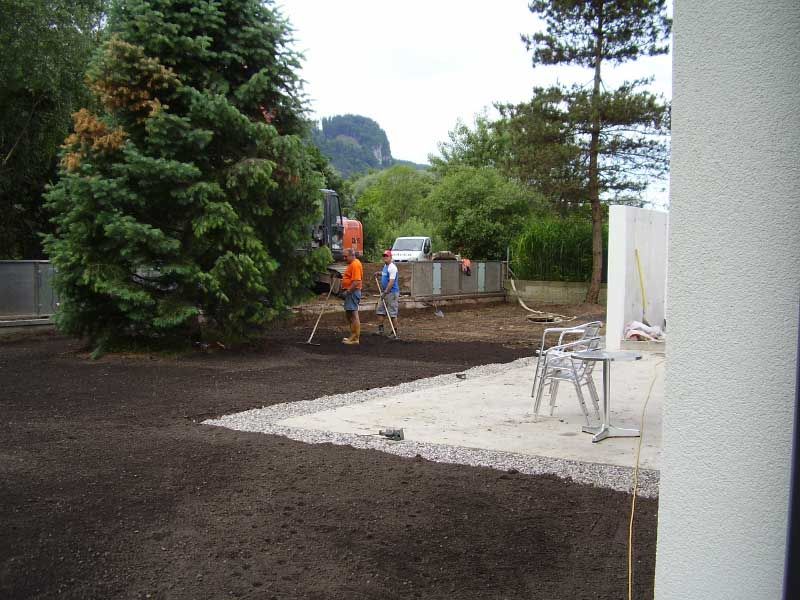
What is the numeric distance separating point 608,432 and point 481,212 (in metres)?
27.1

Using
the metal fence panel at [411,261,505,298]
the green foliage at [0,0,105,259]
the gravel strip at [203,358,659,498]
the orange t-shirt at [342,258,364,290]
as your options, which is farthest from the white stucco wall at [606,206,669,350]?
the green foliage at [0,0,105,259]

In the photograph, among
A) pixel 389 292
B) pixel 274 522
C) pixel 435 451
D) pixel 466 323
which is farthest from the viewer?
pixel 466 323

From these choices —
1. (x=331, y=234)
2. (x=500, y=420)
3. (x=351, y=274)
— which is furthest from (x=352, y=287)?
(x=331, y=234)

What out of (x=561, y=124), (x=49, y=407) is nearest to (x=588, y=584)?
(x=49, y=407)

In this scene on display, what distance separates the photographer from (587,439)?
7.00m

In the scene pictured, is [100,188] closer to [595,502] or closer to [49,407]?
[49,407]

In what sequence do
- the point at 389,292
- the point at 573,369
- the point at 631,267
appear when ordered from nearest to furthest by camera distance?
the point at 573,369 → the point at 631,267 → the point at 389,292

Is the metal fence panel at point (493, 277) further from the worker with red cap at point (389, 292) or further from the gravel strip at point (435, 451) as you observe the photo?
the gravel strip at point (435, 451)

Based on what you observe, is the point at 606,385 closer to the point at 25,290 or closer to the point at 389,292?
the point at 389,292

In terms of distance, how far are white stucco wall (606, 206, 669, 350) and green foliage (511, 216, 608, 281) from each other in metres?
14.6

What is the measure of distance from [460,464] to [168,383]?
537 cm

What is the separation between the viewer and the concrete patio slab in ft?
21.8

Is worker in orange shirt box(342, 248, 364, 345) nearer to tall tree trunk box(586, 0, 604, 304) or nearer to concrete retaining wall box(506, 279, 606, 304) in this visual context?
tall tree trunk box(586, 0, 604, 304)

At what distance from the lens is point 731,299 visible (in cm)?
237
